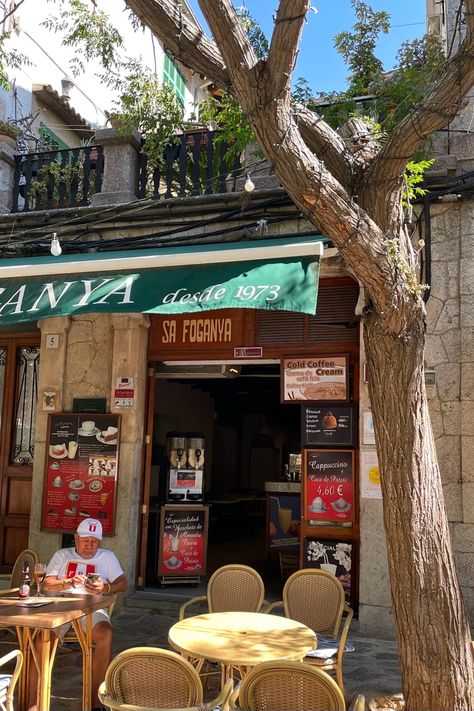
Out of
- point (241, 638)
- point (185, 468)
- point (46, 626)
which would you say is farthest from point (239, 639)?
point (185, 468)

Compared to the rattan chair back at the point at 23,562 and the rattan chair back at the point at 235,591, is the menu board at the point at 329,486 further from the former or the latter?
the rattan chair back at the point at 23,562

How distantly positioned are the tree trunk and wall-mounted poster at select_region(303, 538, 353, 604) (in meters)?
2.71

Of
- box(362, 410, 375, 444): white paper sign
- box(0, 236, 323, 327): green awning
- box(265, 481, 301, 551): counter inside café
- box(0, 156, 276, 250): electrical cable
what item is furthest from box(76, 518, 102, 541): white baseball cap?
box(265, 481, 301, 551): counter inside café

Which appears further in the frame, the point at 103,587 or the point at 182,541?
the point at 182,541

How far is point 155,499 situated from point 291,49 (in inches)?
249

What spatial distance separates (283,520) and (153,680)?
226 inches

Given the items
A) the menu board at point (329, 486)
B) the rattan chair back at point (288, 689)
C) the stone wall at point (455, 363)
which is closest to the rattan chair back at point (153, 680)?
the rattan chair back at point (288, 689)

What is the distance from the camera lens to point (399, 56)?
22.0ft

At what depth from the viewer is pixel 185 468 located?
771 centimetres

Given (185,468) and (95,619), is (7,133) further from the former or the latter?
(95,619)

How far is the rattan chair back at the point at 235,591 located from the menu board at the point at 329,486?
1784 millimetres

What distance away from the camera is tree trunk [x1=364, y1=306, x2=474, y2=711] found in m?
3.42

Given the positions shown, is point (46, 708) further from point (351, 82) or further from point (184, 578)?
point (351, 82)

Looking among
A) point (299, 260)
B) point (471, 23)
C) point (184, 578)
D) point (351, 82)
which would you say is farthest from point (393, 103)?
point (184, 578)
